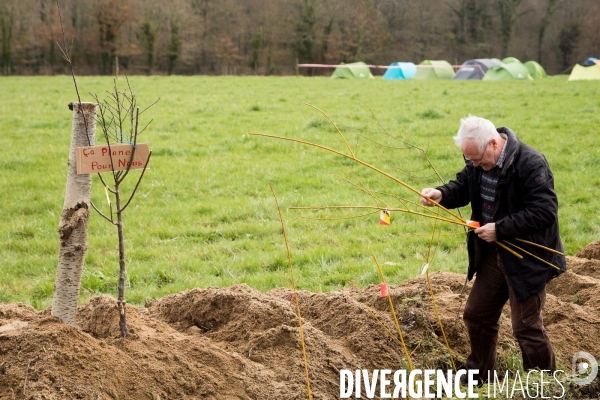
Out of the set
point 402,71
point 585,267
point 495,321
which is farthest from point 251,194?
point 402,71

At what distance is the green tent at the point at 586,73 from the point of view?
32091mm

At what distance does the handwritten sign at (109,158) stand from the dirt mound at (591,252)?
15.4ft

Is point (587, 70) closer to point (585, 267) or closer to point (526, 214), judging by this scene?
point (585, 267)

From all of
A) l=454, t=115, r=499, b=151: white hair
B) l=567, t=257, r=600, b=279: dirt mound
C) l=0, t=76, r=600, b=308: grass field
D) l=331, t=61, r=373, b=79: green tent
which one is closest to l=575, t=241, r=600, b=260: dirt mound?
l=567, t=257, r=600, b=279: dirt mound

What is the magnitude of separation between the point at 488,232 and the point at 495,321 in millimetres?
729

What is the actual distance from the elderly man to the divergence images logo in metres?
0.20

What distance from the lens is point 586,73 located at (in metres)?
32.5

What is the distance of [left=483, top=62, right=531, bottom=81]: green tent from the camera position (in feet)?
111

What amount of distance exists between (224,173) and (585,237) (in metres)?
5.60

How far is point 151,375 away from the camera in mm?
3535

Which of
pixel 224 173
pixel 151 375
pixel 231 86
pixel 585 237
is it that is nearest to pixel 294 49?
pixel 231 86

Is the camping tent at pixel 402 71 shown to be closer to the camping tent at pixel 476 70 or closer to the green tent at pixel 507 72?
the camping tent at pixel 476 70

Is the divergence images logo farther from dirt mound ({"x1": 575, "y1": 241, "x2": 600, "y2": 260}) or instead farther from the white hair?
dirt mound ({"x1": 575, "y1": 241, "x2": 600, "y2": 260})

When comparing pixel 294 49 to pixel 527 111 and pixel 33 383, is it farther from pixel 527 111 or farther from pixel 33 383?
pixel 33 383
